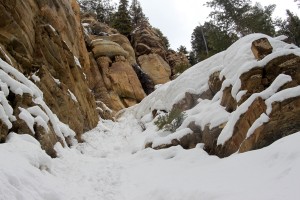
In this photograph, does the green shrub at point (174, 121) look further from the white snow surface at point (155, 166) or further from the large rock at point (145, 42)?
the large rock at point (145, 42)

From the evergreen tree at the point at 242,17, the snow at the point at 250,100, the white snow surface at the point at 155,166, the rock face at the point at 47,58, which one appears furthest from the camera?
the evergreen tree at the point at 242,17

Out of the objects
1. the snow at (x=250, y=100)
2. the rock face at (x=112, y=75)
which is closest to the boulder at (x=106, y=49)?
the rock face at (x=112, y=75)

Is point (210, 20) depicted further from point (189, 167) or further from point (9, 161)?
point (9, 161)

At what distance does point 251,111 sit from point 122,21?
140ft

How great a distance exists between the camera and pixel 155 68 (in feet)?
151

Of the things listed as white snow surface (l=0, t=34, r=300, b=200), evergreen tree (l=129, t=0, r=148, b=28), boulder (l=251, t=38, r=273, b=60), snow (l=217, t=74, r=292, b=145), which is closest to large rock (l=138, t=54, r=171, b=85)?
evergreen tree (l=129, t=0, r=148, b=28)

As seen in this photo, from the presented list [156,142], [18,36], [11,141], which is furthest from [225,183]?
[18,36]

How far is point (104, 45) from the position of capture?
38.0 m

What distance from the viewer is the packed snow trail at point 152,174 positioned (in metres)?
6.75

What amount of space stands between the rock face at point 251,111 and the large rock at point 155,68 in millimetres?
27837

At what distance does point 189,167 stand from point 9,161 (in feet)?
19.7

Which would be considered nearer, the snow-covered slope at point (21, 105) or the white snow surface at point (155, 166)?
the white snow surface at point (155, 166)

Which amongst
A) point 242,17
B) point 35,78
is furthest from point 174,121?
→ point 242,17

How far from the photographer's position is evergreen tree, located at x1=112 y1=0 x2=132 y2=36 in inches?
1972
